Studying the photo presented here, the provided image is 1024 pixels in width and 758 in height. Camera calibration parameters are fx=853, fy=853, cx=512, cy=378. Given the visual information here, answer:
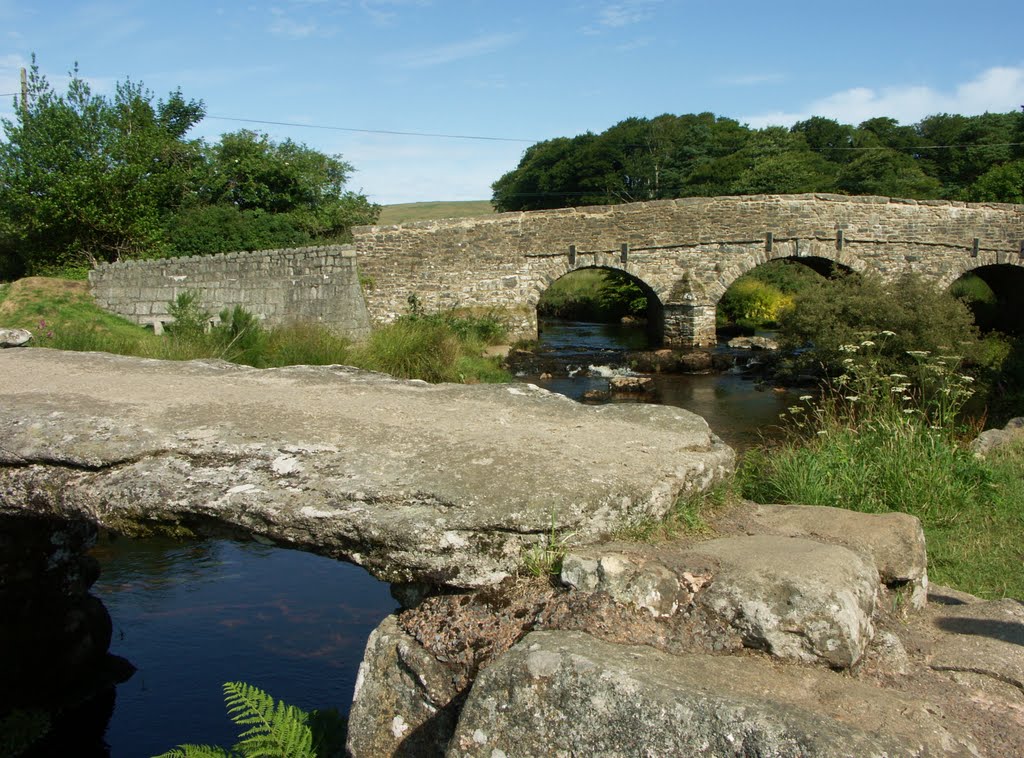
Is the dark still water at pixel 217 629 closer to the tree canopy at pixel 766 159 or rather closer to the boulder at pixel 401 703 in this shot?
the boulder at pixel 401 703

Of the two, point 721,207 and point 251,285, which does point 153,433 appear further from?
point 721,207

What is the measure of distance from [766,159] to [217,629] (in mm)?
41262

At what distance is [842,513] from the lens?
4.18 meters

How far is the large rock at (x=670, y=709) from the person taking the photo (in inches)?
90.6

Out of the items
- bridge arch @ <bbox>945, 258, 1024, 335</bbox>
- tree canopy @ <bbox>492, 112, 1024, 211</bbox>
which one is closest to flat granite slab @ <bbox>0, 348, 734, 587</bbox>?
bridge arch @ <bbox>945, 258, 1024, 335</bbox>

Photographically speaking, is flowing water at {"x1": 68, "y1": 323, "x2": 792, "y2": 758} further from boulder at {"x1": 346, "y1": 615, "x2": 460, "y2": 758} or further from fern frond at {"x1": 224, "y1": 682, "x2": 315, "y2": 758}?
boulder at {"x1": 346, "y1": 615, "x2": 460, "y2": 758}

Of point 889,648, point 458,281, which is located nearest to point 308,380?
point 889,648


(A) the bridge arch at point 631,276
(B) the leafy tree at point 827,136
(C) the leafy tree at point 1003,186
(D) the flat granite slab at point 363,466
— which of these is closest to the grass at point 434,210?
(B) the leafy tree at point 827,136

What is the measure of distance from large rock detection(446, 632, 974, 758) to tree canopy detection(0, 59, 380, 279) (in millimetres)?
18587

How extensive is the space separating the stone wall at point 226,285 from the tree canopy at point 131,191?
3.13 metres

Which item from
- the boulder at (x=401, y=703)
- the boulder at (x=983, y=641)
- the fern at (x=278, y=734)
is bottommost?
the fern at (x=278, y=734)

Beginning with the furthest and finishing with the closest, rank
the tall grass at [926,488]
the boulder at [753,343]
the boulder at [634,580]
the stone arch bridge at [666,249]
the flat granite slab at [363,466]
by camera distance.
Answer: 1. the boulder at [753,343]
2. the stone arch bridge at [666,249]
3. the tall grass at [926,488]
4. the flat granite slab at [363,466]
5. the boulder at [634,580]

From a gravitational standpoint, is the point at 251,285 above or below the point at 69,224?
below

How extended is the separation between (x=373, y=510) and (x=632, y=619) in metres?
1.10
